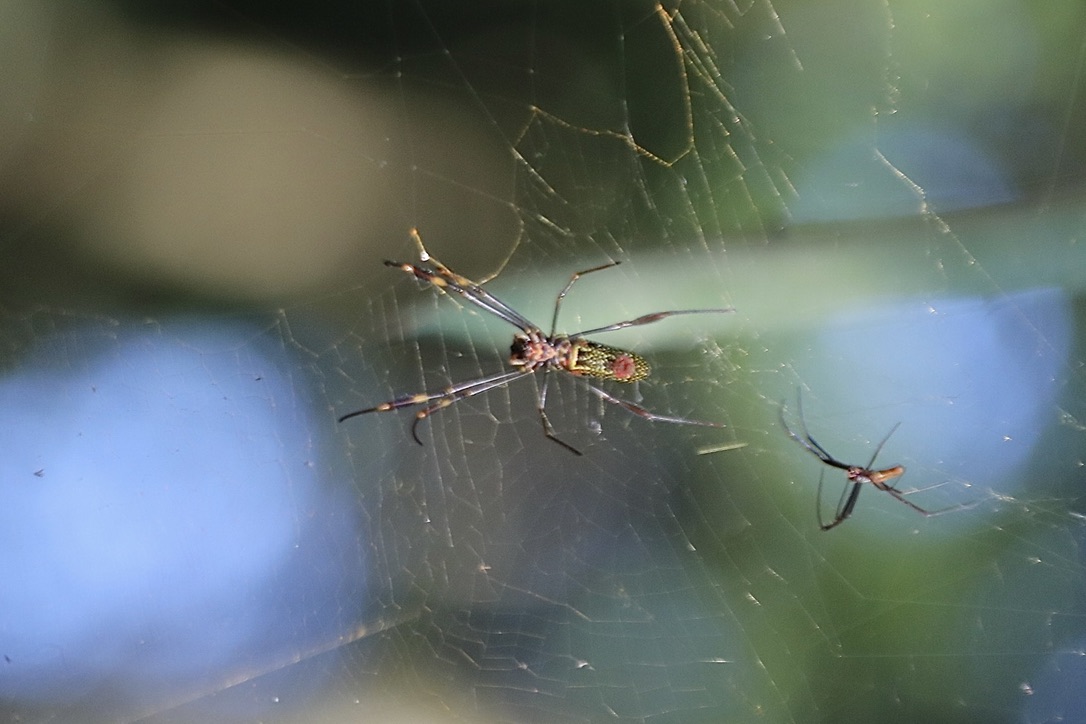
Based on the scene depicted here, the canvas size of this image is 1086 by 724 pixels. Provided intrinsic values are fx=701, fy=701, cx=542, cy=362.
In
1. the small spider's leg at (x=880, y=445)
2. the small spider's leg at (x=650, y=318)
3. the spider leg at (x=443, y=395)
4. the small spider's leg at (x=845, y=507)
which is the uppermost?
the small spider's leg at (x=650, y=318)

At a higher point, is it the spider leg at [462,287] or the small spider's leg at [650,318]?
the spider leg at [462,287]

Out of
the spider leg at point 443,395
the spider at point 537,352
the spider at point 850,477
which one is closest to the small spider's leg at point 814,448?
the spider at point 850,477

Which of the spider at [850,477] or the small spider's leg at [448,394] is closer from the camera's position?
the small spider's leg at [448,394]

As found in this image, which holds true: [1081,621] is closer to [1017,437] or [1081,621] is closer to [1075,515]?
[1075,515]

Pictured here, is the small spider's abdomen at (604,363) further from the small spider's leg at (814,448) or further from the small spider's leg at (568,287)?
the small spider's leg at (814,448)

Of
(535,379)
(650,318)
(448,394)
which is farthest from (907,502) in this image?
(448,394)

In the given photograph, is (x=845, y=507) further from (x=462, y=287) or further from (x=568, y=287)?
(x=462, y=287)

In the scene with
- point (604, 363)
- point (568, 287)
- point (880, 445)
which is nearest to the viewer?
point (604, 363)
